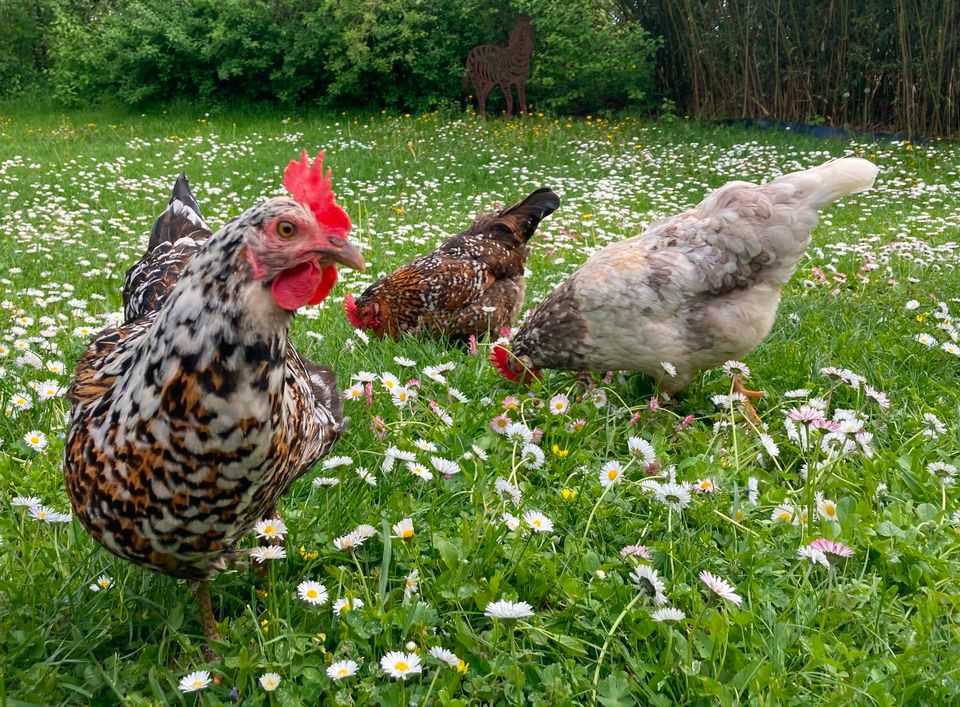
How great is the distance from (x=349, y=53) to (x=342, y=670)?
43.8 ft

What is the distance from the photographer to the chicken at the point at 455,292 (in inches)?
163

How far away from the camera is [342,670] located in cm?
162

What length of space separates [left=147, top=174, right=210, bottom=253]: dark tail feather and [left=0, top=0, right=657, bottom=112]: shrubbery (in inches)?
441

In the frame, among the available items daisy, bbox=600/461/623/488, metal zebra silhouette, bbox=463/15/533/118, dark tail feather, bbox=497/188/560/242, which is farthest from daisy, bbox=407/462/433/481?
metal zebra silhouette, bbox=463/15/533/118

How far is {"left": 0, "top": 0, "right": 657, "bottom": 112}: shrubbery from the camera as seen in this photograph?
1345cm

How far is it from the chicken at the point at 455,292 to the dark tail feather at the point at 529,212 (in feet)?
0.26

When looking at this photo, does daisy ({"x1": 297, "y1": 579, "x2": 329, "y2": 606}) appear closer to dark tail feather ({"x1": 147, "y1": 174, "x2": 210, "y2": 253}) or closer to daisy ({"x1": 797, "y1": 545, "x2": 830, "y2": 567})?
daisy ({"x1": 797, "y1": 545, "x2": 830, "y2": 567})

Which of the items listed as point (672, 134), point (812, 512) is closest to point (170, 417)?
point (812, 512)

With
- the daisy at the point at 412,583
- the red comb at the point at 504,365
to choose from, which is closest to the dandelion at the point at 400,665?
the daisy at the point at 412,583

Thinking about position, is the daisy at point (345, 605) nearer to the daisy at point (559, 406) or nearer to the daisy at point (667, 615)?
the daisy at point (667, 615)

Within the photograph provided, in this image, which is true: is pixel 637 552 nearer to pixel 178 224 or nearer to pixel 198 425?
pixel 198 425

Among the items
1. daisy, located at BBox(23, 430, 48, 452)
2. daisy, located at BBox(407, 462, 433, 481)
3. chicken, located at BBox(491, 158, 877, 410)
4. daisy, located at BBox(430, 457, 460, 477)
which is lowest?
daisy, located at BBox(430, 457, 460, 477)

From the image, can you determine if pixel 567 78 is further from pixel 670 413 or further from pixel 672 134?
pixel 670 413

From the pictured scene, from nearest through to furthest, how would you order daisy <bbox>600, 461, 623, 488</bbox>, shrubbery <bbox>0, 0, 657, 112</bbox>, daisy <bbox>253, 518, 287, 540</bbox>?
daisy <bbox>253, 518, 287, 540</bbox> < daisy <bbox>600, 461, 623, 488</bbox> < shrubbery <bbox>0, 0, 657, 112</bbox>
